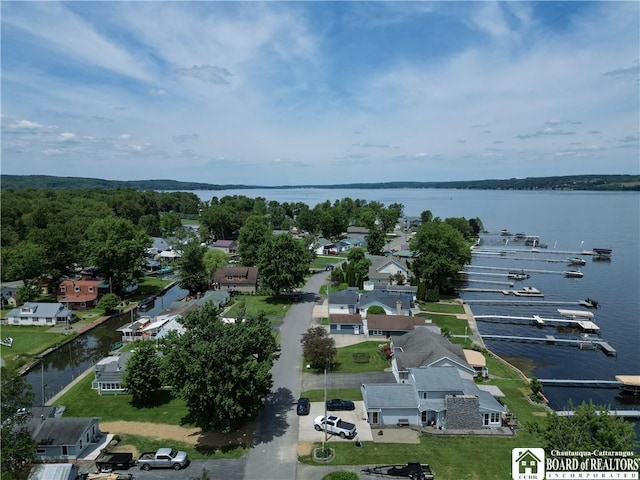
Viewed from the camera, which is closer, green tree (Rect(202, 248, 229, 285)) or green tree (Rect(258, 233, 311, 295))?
green tree (Rect(258, 233, 311, 295))

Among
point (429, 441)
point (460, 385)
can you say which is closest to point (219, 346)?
point (429, 441)

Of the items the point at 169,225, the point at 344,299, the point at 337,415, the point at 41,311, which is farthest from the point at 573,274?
the point at 169,225

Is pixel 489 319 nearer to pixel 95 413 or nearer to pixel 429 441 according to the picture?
pixel 429 441

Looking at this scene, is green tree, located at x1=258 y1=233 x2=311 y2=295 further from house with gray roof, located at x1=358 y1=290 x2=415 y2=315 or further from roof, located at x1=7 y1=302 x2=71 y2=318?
roof, located at x1=7 y1=302 x2=71 y2=318

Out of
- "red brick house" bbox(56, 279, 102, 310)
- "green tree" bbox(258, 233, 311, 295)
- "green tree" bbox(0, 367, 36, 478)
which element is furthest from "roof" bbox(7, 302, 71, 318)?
"green tree" bbox(0, 367, 36, 478)

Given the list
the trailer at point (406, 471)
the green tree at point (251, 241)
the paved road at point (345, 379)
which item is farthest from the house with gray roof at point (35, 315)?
the trailer at point (406, 471)
